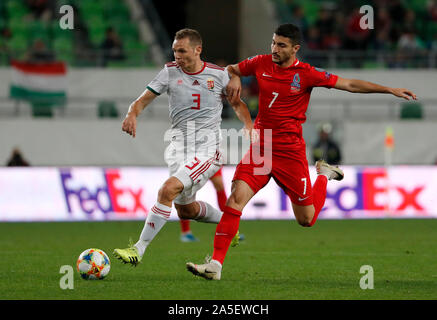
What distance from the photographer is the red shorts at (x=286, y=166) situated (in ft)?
27.4

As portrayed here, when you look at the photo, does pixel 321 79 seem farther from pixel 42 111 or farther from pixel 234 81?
pixel 42 111

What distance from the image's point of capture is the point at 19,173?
660 inches

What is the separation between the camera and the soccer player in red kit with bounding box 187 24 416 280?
325 inches

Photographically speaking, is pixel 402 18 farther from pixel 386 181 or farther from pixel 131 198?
pixel 131 198

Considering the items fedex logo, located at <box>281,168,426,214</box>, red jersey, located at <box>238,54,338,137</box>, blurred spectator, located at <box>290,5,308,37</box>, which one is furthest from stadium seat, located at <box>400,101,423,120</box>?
red jersey, located at <box>238,54,338,137</box>

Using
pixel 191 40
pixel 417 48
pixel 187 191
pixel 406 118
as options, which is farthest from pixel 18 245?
pixel 417 48

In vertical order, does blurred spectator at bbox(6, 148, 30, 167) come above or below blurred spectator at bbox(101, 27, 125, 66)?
below

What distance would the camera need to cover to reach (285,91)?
332 inches

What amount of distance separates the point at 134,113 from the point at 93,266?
1558mm

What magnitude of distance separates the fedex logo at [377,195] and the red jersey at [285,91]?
857 cm

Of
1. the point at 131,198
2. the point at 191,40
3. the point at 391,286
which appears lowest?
the point at 131,198

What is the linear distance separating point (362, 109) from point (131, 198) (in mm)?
7449

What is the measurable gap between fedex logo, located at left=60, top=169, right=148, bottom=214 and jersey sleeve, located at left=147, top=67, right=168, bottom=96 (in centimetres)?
801

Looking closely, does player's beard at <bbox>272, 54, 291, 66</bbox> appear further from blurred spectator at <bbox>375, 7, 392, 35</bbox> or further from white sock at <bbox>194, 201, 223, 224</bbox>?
blurred spectator at <bbox>375, 7, 392, 35</bbox>
